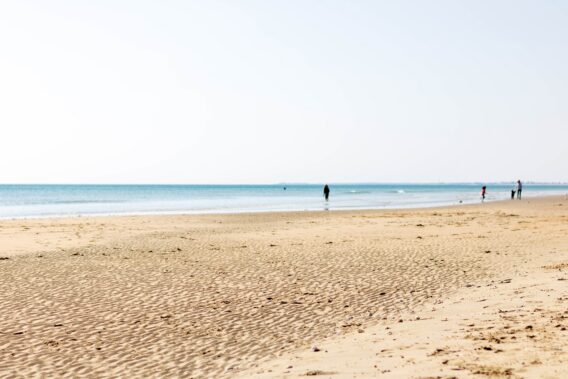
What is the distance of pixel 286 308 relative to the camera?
11.0 metres

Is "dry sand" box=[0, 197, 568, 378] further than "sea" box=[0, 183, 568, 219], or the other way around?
"sea" box=[0, 183, 568, 219]

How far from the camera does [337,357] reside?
755 cm

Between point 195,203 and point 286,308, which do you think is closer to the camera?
point 286,308

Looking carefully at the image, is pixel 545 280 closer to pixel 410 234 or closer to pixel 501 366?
pixel 501 366

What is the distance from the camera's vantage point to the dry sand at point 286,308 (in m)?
7.39

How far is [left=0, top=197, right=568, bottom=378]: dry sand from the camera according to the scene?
739 cm

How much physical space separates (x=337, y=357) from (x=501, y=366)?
7.15 feet

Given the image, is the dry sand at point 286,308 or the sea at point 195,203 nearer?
the dry sand at point 286,308

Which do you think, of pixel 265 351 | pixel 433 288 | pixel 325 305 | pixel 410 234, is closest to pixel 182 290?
pixel 325 305

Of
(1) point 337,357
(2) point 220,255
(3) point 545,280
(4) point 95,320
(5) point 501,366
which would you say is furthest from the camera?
(2) point 220,255

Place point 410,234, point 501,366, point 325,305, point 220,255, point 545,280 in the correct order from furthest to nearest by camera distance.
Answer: point 410,234
point 220,255
point 545,280
point 325,305
point 501,366

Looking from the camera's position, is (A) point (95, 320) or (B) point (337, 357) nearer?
(B) point (337, 357)

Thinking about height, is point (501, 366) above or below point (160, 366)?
above

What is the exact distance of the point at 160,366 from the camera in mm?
7711
